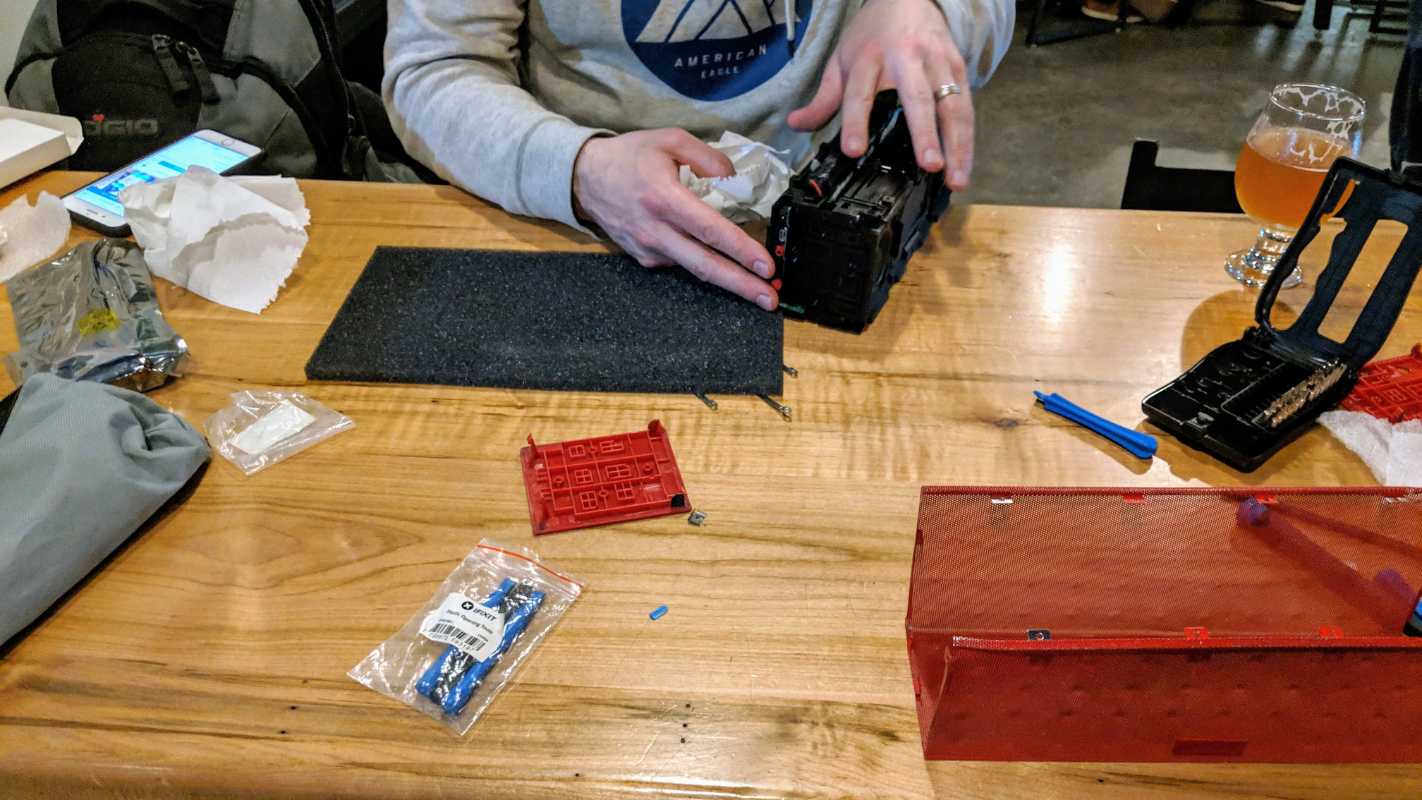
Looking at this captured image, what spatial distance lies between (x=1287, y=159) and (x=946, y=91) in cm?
31

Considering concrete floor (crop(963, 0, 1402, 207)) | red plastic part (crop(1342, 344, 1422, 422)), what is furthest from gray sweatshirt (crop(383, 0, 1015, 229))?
concrete floor (crop(963, 0, 1402, 207))

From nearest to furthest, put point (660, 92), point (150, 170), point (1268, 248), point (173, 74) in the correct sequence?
point (1268, 248) → point (150, 170) → point (660, 92) → point (173, 74)

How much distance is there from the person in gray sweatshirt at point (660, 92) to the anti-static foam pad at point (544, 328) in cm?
4

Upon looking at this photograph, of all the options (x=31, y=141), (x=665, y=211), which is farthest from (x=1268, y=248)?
(x=31, y=141)

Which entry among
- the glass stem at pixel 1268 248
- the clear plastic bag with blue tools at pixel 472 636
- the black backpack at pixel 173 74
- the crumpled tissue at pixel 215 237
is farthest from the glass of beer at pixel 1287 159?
the black backpack at pixel 173 74

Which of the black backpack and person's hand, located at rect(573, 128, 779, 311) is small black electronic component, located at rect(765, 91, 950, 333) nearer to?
person's hand, located at rect(573, 128, 779, 311)

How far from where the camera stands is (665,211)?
2.82 ft

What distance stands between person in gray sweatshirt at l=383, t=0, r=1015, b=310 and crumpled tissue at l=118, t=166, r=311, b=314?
20 centimetres

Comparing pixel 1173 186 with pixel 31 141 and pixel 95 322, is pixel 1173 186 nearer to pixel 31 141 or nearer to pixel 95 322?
pixel 95 322

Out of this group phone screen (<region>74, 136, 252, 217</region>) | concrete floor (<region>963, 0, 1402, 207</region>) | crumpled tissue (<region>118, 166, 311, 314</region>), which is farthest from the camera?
concrete floor (<region>963, 0, 1402, 207</region>)

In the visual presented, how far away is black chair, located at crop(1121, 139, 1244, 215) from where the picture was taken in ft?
3.50

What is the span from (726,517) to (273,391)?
0.40 m

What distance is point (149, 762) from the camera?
0.52 meters

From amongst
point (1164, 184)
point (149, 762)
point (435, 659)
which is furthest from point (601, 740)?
point (1164, 184)
